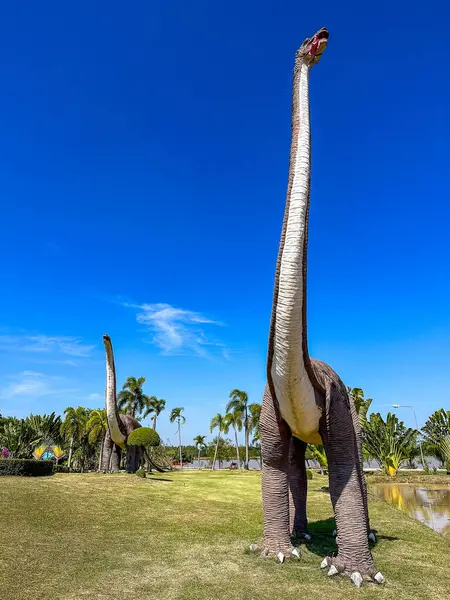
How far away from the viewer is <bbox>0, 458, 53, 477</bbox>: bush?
66.3 feet

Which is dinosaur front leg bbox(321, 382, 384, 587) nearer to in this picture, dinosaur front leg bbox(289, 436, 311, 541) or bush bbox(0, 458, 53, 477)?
dinosaur front leg bbox(289, 436, 311, 541)

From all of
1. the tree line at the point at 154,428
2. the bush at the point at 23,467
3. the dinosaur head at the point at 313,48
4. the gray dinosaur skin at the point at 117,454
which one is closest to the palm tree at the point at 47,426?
the tree line at the point at 154,428

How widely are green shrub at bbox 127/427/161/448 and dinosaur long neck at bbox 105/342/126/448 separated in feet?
3.02

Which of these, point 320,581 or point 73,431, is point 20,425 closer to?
point 73,431

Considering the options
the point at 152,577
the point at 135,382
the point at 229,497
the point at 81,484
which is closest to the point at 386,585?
the point at 152,577

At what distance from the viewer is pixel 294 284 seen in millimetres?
6473

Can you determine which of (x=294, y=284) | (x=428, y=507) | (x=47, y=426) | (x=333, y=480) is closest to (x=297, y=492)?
(x=333, y=480)

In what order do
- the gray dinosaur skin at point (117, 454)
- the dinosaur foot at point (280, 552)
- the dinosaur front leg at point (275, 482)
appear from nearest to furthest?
the dinosaur foot at point (280, 552)
the dinosaur front leg at point (275, 482)
the gray dinosaur skin at point (117, 454)

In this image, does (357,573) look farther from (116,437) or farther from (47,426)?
(47,426)

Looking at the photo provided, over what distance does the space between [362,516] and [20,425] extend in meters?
35.7

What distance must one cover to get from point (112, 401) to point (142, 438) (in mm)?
3166

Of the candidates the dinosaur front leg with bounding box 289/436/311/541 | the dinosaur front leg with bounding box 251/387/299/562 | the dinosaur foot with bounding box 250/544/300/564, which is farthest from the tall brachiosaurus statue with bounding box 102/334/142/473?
the dinosaur foot with bounding box 250/544/300/564

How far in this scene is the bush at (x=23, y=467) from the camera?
2022 centimetres

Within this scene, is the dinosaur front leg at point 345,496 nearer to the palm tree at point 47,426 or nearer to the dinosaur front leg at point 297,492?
the dinosaur front leg at point 297,492
